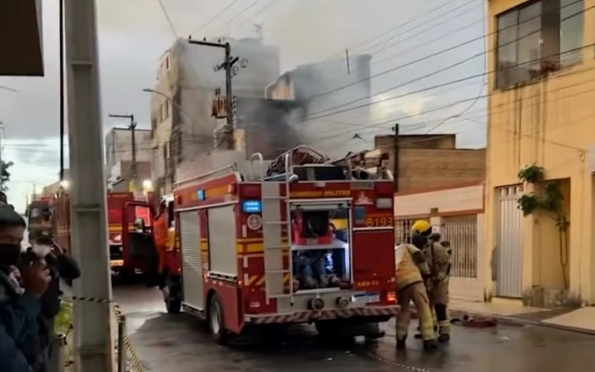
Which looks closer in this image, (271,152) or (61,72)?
(61,72)

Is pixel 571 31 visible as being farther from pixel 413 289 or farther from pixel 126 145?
pixel 126 145

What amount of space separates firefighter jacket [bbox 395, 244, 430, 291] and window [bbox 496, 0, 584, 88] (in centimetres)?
663

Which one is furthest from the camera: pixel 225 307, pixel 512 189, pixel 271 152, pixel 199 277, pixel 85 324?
pixel 271 152

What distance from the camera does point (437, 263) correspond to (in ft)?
34.9

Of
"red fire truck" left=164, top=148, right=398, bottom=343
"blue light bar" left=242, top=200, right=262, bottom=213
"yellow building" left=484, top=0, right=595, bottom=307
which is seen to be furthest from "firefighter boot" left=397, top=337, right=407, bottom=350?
"yellow building" left=484, top=0, right=595, bottom=307

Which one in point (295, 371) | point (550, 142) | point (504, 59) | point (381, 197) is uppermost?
point (504, 59)

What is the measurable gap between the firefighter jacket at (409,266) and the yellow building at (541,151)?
5.23 metres

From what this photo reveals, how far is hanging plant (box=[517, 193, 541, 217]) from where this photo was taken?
15.1m

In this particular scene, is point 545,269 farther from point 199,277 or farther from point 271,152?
point 271,152

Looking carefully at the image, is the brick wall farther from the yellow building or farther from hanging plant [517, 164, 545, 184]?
hanging plant [517, 164, 545, 184]

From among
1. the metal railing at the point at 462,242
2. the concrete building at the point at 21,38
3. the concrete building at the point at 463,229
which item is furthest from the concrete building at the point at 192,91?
the concrete building at the point at 21,38

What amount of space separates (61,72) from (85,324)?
95.2 inches

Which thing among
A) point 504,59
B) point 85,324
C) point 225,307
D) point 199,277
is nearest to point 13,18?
point 85,324

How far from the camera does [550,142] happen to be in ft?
49.4
